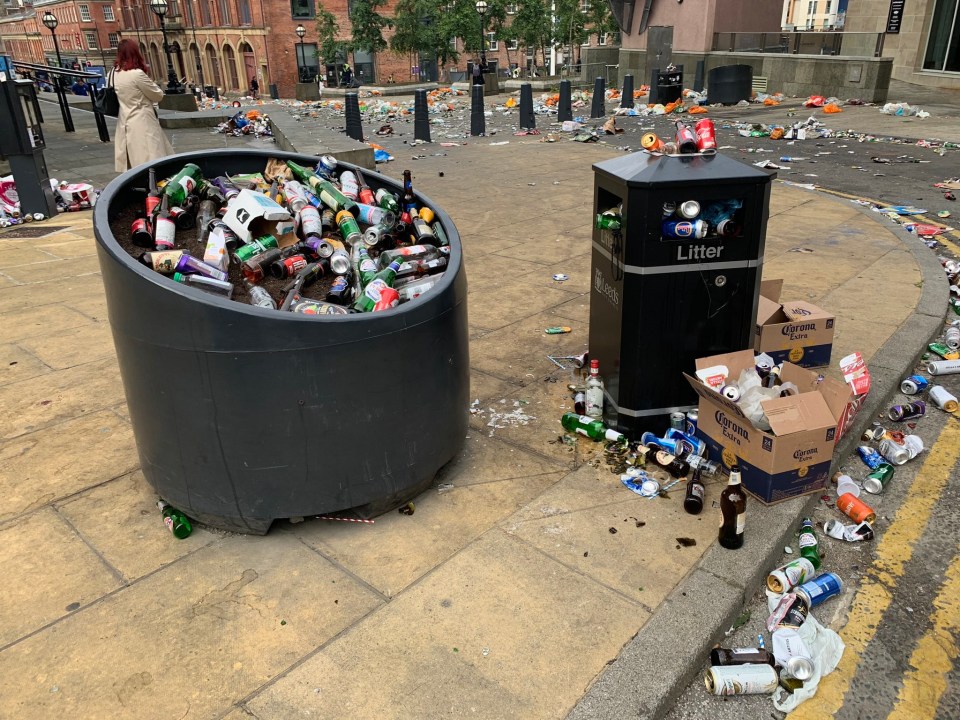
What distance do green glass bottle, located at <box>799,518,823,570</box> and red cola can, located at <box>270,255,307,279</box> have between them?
2611 millimetres

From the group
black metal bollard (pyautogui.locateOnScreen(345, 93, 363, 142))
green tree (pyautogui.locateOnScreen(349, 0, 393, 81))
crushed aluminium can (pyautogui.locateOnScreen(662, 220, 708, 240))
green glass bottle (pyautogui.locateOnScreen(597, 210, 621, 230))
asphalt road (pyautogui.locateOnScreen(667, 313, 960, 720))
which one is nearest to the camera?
asphalt road (pyautogui.locateOnScreen(667, 313, 960, 720))

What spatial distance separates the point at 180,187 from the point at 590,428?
2.51 meters

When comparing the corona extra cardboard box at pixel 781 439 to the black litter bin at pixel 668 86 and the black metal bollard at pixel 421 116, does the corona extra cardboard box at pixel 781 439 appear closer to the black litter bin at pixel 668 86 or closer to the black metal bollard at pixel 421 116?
the black metal bollard at pixel 421 116

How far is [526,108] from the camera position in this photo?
58.4 feet

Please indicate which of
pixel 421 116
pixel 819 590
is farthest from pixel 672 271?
pixel 421 116

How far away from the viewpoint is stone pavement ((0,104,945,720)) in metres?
2.44

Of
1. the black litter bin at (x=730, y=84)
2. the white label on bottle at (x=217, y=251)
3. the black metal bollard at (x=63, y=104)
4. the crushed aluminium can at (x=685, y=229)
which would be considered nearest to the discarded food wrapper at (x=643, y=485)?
the crushed aluminium can at (x=685, y=229)

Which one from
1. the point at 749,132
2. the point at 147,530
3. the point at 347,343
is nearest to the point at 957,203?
the point at 749,132

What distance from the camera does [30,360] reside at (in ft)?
17.0

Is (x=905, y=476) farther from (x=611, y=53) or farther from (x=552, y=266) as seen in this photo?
(x=611, y=53)

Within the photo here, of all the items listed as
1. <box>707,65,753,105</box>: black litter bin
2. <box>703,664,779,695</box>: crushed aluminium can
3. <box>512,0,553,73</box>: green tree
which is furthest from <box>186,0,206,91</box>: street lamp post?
<box>703,664,779,695</box>: crushed aluminium can

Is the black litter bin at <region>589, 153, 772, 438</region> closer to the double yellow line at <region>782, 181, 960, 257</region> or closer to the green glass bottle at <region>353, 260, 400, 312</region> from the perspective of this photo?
the green glass bottle at <region>353, 260, 400, 312</region>

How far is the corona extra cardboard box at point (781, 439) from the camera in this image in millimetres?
3312

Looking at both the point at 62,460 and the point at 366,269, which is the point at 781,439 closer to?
the point at 366,269
